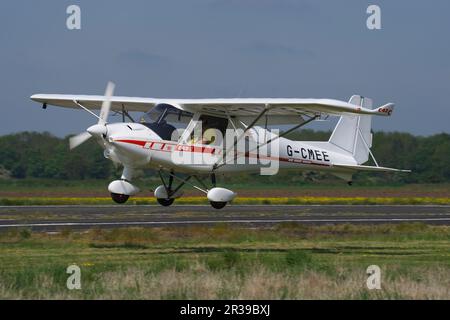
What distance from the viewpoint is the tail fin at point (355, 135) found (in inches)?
1222

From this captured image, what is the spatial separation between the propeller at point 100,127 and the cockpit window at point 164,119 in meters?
1.07

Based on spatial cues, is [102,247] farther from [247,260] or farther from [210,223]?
[210,223]

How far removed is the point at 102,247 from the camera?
23.6 m

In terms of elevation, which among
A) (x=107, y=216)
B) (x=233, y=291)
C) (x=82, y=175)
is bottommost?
(x=233, y=291)

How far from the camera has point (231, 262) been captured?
18.9 m

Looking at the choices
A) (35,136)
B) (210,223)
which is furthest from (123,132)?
(35,136)

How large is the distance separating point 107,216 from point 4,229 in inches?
292

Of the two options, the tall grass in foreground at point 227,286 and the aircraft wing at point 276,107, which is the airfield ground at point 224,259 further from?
the aircraft wing at point 276,107

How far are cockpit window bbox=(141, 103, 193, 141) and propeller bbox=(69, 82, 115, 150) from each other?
1071 mm

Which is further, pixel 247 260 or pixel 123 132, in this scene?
pixel 123 132

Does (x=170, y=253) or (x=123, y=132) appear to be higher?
(x=123, y=132)

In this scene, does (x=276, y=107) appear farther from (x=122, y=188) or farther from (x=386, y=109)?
(x=122, y=188)

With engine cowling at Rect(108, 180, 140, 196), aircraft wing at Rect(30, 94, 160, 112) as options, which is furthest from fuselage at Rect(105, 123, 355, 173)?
aircraft wing at Rect(30, 94, 160, 112)

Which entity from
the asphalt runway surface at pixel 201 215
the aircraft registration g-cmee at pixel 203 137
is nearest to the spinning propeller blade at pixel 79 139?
the aircraft registration g-cmee at pixel 203 137
